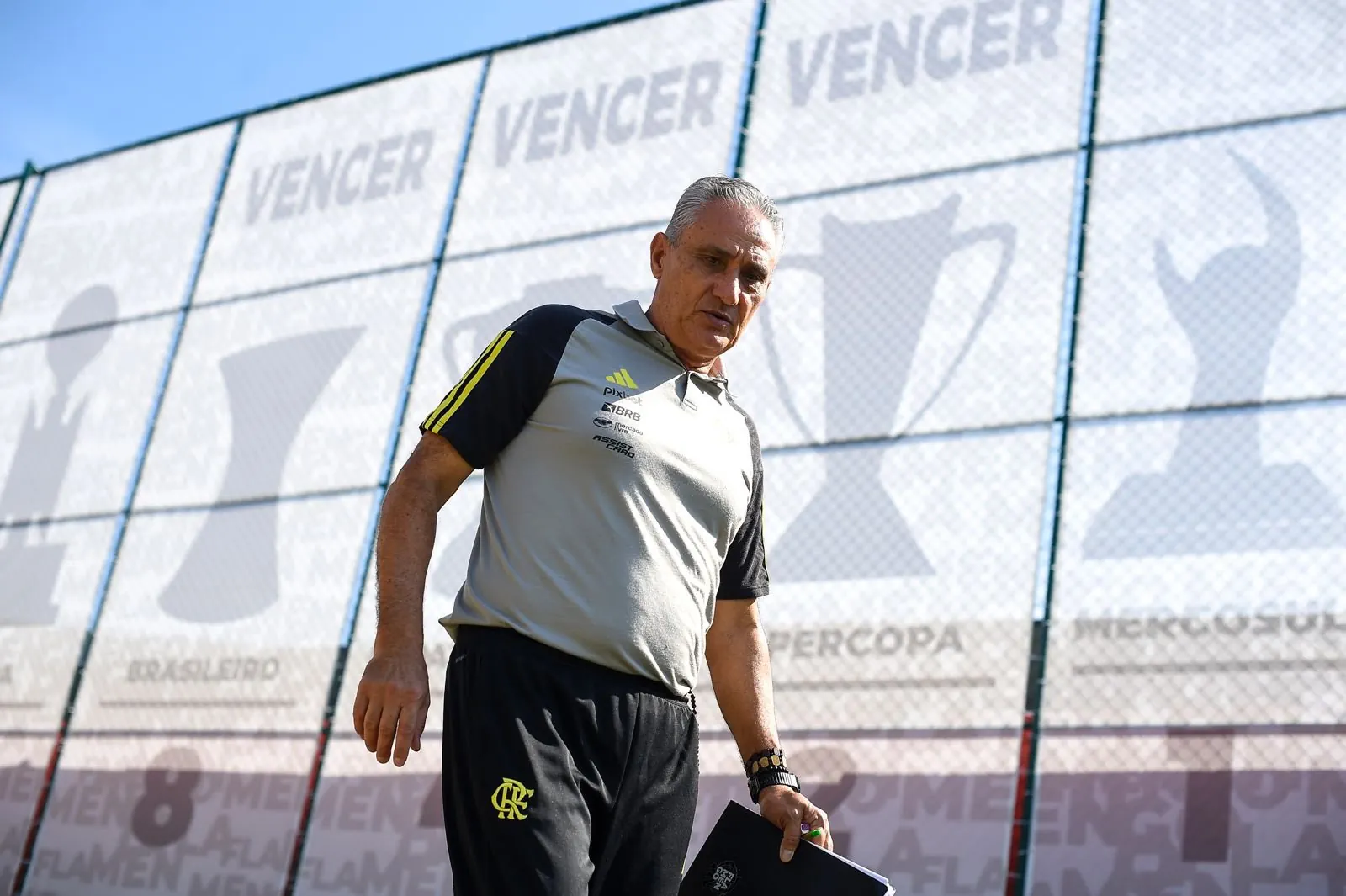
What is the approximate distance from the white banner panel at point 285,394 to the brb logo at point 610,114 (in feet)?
2.51

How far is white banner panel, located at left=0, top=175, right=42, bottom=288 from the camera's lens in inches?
314

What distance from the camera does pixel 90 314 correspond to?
7426 millimetres

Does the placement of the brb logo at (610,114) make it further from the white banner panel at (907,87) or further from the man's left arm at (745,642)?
the man's left arm at (745,642)

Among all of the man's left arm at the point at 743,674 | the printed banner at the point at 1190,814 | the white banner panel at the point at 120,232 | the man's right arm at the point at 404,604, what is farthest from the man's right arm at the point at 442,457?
the white banner panel at the point at 120,232

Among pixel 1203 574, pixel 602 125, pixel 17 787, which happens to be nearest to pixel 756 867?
pixel 1203 574

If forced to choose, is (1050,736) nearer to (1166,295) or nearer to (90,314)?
(1166,295)

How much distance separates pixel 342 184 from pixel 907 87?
278cm

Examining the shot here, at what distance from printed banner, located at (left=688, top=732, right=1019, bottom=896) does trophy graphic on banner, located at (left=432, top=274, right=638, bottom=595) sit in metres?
1.44

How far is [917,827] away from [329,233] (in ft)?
13.0

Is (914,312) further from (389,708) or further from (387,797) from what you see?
(389,708)

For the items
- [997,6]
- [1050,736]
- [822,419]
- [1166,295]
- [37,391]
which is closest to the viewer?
[1050,736]

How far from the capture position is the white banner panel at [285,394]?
20.0 ft

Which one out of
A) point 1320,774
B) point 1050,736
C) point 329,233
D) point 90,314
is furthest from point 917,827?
point 90,314

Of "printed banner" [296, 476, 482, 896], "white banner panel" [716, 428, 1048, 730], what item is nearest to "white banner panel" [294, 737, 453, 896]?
"printed banner" [296, 476, 482, 896]
